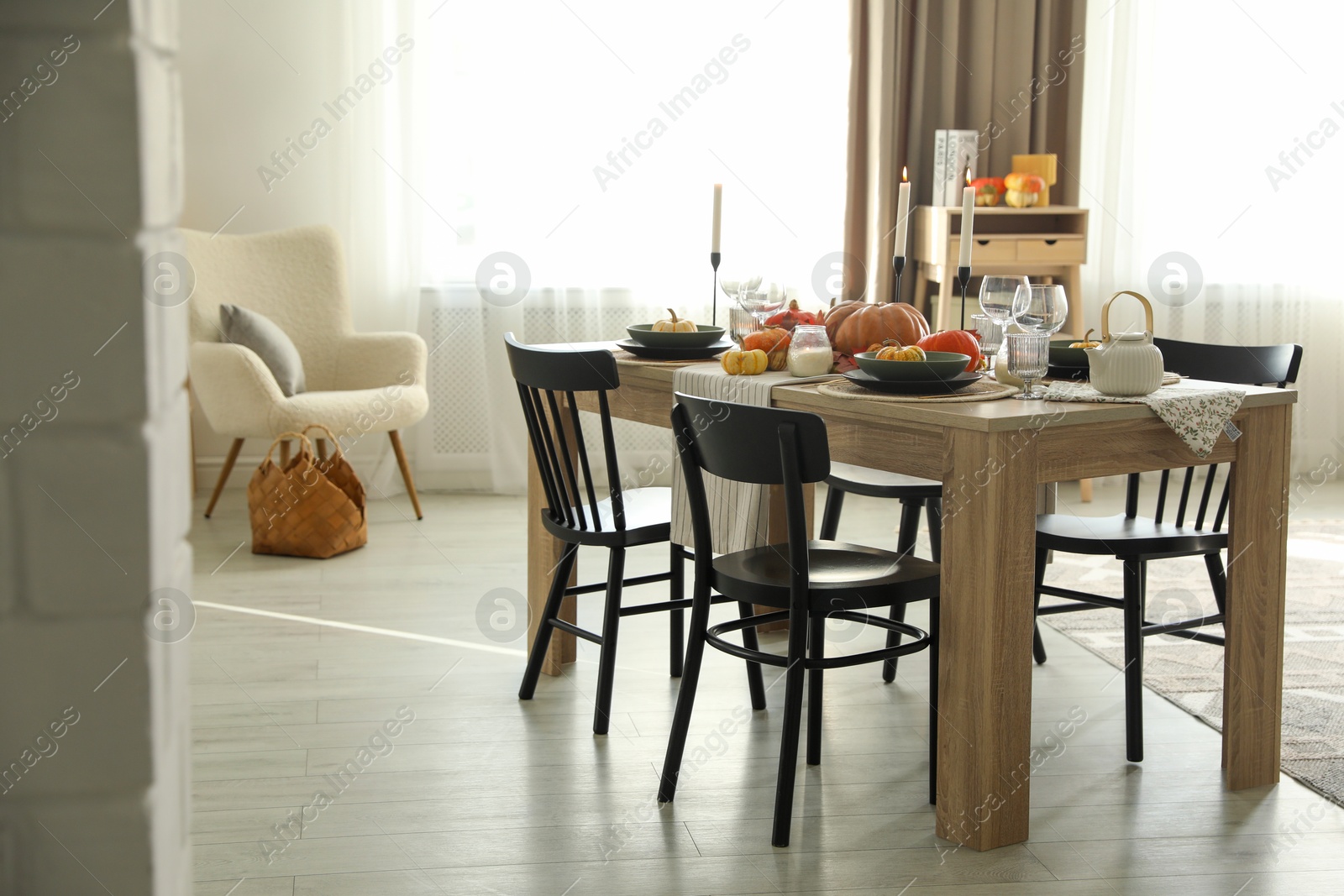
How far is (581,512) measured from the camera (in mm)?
2449

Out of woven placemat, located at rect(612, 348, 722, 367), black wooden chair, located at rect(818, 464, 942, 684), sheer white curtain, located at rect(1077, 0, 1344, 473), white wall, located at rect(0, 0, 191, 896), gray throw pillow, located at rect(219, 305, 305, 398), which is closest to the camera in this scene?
white wall, located at rect(0, 0, 191, 896)

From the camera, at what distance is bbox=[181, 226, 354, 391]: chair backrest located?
4418 millimetres

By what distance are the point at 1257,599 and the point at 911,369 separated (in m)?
0.72

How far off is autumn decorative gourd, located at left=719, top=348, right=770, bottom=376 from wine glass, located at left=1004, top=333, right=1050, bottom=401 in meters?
0.49

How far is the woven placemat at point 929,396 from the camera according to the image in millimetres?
1999

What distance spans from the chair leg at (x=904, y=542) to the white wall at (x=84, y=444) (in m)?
2.26

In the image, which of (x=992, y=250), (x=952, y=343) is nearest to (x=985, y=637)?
(x=952, y=343)

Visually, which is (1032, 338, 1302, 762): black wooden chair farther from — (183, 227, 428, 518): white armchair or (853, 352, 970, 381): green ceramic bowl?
(183, 227, 428, 518): white armchair

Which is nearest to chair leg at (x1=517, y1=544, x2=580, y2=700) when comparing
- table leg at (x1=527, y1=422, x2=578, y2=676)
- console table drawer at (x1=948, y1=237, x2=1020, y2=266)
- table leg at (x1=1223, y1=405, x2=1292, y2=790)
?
table leg at (x1=527, y1=422, x2=578, y2=676)

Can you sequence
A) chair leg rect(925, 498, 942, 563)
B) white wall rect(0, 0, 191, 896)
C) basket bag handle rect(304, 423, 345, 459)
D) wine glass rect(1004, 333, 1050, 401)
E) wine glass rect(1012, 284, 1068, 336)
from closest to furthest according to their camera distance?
white wall rect(0, 0, 191, 896)
wine glass rect(1004, 333, 1050, 401)
wine glass rect(1012, 284, 1068, 336)
chair leg rect(925, 498, 942, 563)
basket bag handle rect(304, 423, 345, 459)

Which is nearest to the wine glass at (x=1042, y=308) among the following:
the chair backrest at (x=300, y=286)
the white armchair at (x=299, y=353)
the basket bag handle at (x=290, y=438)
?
the basket bag handle at (x=290, y=438)

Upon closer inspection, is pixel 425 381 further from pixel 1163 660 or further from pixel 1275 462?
pixel 1275 462

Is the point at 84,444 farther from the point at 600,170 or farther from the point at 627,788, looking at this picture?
the point at 600,170

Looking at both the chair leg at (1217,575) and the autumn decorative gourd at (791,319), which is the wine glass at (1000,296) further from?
the chair leg at (1217,575)
